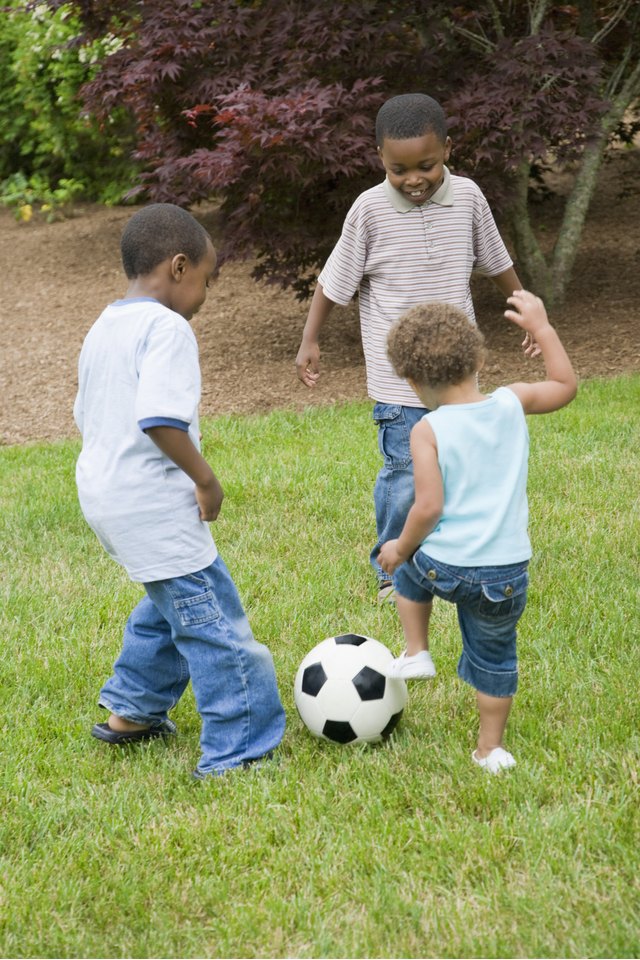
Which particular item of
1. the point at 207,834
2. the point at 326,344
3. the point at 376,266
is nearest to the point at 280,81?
the point at 326,344

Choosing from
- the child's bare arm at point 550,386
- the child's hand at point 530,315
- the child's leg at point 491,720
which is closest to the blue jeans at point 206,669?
the child's leg at point 491,720

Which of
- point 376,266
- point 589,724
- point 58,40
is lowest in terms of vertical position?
point 58,40

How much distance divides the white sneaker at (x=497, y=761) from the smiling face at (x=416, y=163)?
2.11m

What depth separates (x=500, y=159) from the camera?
7.59 meters

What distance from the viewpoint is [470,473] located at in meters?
2.76

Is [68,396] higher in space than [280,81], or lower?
lower

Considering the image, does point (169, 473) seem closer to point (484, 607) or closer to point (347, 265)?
point (484, 607)

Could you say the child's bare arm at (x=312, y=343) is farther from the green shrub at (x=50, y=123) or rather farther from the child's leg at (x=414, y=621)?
the green shrub at (x=50, y=123)

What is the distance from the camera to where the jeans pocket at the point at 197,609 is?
117 inches

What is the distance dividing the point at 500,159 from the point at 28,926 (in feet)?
20.9

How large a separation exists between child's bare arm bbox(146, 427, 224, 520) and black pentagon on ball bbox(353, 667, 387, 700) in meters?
0.74

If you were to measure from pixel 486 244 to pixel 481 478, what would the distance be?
1822 millimetres

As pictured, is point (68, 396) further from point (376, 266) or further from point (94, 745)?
point (94, 745)

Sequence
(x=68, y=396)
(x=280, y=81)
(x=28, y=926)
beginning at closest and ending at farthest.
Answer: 1. (x=28, y=926)
2. (x=280, y=81)
3. (x=68, y=396)
